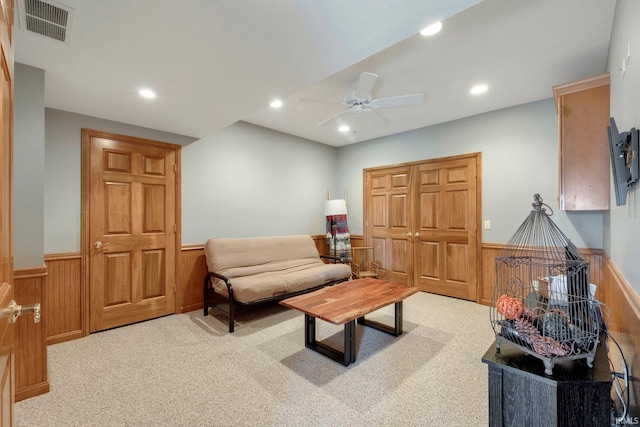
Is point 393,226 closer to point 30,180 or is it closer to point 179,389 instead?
point 179,389

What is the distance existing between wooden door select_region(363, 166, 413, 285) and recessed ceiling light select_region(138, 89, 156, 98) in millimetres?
3492

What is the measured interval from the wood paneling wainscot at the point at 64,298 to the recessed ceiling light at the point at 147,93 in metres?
→ 1.78

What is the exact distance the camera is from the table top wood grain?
2.20 metres

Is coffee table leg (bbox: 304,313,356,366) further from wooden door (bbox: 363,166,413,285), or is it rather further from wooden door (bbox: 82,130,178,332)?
wooden door (bbox: 363,166,413,285)

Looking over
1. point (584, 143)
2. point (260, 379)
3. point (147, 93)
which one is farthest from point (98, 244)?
point (584, 143)

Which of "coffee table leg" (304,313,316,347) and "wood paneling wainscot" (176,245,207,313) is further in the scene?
A: "wood paneling wainscot" (176,245,207,313)

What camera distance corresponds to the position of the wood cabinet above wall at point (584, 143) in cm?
217

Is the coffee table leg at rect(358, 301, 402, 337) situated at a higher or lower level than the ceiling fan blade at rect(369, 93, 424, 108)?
lower

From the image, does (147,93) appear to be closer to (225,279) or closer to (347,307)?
(225,279)

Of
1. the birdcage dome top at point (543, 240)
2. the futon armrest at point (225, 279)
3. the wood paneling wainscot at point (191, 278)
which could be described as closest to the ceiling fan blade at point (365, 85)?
the birdcage dome top at point (543, 240)

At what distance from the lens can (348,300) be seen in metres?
2.56

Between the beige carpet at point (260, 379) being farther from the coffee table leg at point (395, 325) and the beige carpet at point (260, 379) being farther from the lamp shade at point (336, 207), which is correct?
the lamp shade at point (336, 207)

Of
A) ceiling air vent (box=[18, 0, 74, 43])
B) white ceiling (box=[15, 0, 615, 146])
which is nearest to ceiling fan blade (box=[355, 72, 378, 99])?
white ceiling (box=[15, 0, 615, 146])

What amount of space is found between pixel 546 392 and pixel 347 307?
4.93 ft
